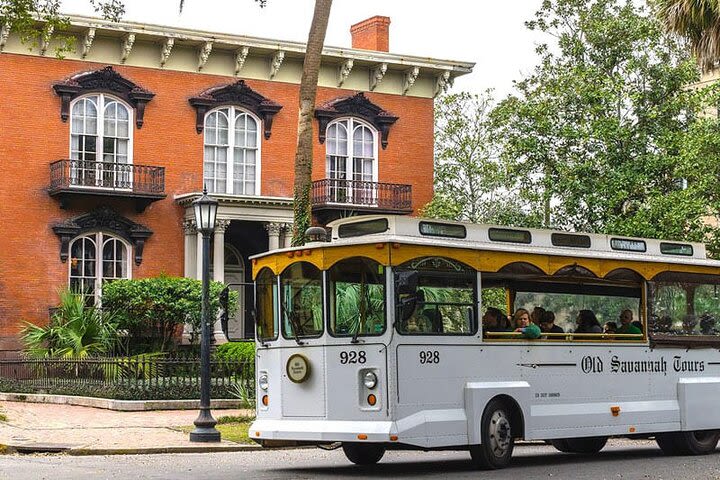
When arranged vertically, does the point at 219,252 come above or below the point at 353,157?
below

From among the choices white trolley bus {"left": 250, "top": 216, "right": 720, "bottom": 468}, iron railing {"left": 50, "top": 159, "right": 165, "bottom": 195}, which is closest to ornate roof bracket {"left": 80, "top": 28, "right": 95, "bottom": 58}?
iron railing {"left": 50, "top": 159, "right": 165, "bottom": 195}

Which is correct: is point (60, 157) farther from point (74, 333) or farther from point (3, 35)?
point (74, 333)

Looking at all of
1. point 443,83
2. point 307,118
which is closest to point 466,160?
point 443,83

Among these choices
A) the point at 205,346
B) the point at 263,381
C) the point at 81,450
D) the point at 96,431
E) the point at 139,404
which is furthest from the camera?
the point at 139,404

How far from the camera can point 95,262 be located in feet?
119

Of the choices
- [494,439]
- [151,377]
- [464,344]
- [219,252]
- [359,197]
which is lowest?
[494,439]

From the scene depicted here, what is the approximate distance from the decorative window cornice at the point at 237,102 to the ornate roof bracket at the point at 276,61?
0.85 m

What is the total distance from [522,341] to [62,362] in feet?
47.4

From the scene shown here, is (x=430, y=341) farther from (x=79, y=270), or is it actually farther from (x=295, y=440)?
(x=79, y=270)

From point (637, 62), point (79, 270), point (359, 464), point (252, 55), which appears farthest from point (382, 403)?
point (252, 55)

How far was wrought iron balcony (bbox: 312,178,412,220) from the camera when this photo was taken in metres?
38.7

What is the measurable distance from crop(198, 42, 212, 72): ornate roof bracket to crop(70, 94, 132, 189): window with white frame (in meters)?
2.62

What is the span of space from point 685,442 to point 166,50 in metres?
23.3

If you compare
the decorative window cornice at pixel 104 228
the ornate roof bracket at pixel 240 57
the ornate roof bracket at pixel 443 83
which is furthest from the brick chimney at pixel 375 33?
the decorative window cornice at pixel 104 228
